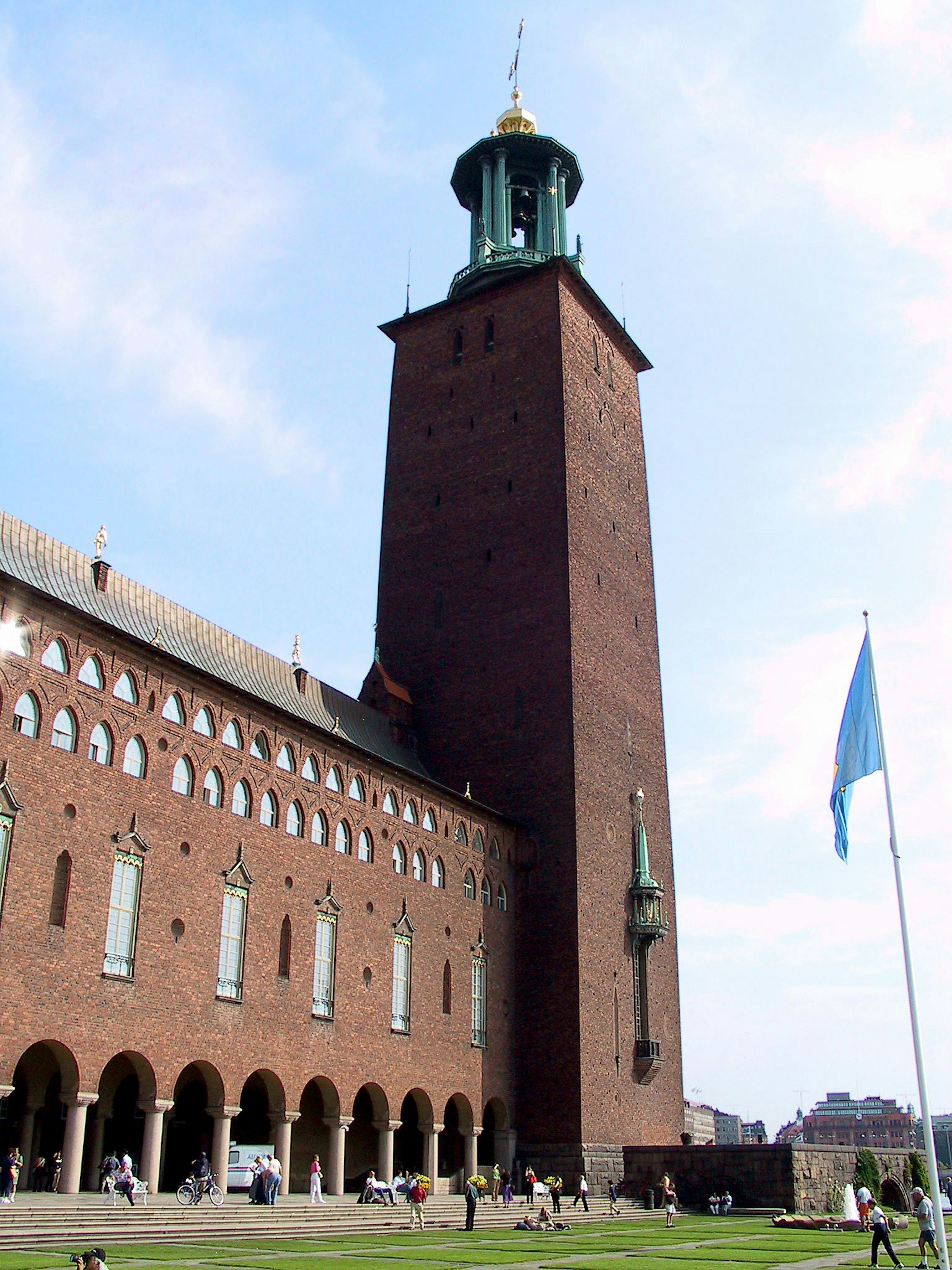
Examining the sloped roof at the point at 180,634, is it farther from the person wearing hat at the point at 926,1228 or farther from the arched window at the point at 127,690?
the person wearing hat at the point at 926,1228

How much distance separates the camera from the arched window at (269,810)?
1125 inches

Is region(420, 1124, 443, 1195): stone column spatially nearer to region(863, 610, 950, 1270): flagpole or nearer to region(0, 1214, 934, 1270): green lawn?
region(0, 1214, 934, 1270): green lawn

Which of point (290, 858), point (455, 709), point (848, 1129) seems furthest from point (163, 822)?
point (848, 1129)

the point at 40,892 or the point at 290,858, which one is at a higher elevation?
the point at 290,858

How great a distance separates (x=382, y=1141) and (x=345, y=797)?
8418mm

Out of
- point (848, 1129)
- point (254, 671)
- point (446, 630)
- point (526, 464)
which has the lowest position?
point (848, 1129)

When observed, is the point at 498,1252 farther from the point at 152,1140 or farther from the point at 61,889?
the point at 61,889

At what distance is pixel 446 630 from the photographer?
42844mm

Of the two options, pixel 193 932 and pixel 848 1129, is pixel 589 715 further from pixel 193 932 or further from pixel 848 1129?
pixel 848 1129

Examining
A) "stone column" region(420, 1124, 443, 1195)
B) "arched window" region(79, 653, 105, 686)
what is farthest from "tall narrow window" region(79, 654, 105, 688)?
"stone column" region(420, 1124, 443, 1195)

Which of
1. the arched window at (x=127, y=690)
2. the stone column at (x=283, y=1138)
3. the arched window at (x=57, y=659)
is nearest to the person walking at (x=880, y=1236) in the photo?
the stone column at (x=283, y=1138)

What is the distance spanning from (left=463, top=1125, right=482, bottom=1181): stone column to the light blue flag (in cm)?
1909

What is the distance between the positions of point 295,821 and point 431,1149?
9896 millimetres

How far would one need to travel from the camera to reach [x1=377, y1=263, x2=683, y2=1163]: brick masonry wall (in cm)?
3653
